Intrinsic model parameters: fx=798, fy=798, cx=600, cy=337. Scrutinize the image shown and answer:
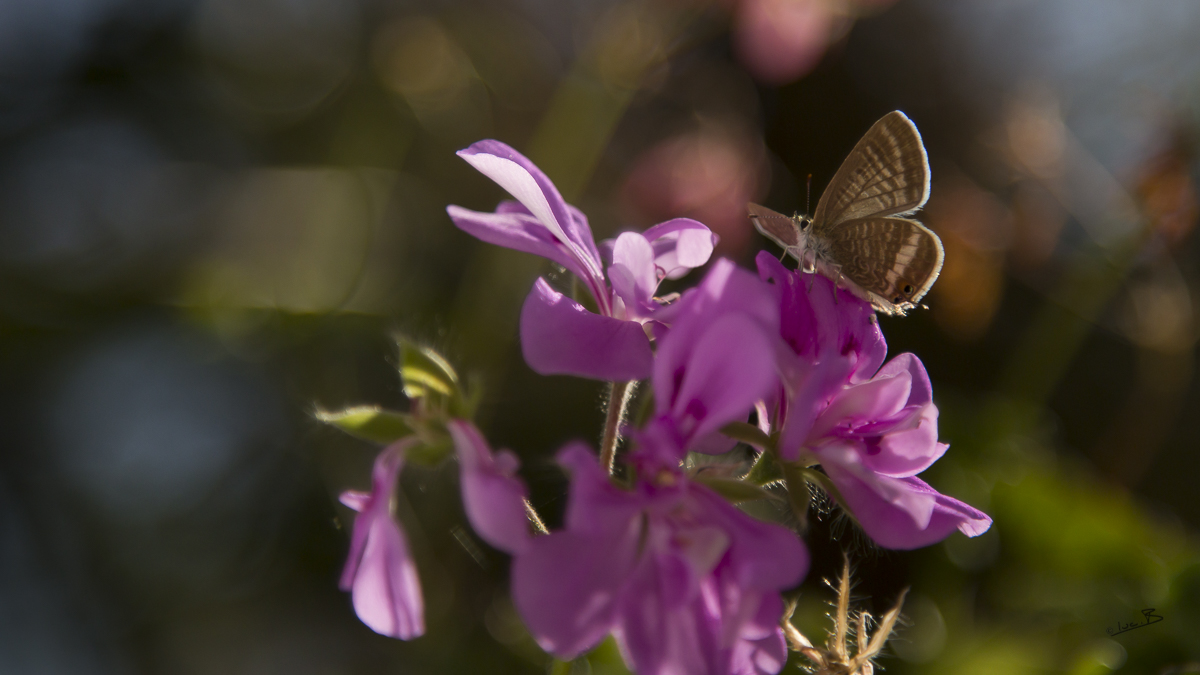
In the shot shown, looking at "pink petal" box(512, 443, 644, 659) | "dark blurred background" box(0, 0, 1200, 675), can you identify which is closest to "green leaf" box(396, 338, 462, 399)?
"pink petal" box(512, 443, 644, 659)

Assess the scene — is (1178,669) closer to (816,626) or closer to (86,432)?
(816,626)

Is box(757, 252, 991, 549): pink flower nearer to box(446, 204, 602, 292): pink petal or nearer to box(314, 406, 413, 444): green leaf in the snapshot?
box(446, 204, 602, 292): pink petal

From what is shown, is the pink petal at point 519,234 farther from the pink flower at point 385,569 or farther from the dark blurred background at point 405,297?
the dark blurred background at point 405,297

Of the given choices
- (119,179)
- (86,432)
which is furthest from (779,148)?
(86,432)
